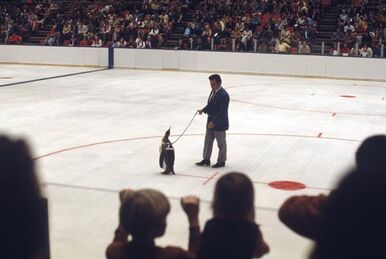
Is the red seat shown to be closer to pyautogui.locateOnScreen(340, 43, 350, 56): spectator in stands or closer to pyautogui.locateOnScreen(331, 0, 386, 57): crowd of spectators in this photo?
pyautogui.locateOnScreen(331, 0, 386, 57): crowd of spectators

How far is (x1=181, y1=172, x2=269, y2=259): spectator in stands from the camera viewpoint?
3.01 metres

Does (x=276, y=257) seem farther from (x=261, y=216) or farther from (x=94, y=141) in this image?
(x=94, y=141)

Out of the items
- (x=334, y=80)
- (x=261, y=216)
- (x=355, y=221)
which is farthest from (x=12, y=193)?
(x=334, y=80)

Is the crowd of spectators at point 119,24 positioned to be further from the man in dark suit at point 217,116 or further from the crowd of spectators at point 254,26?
the man in dark suit at point 217,116

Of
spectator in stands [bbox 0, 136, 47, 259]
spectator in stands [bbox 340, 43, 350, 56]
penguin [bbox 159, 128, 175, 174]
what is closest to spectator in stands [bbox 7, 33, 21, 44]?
spectator in stands [bbox 340, 43, 350, 56]

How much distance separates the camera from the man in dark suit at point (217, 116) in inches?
392

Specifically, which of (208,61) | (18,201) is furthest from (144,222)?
(208,61)

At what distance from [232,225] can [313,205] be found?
16.8 inches

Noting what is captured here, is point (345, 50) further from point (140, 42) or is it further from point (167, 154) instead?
point (167, 154)

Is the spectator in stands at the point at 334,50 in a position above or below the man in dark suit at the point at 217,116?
above

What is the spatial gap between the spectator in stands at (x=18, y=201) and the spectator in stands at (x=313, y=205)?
4.17 feet

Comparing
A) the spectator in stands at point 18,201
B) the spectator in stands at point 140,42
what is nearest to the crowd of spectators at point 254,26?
the spectator in stands at point 140,42

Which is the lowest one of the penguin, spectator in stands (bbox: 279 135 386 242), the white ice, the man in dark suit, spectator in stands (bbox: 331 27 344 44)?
the white ice

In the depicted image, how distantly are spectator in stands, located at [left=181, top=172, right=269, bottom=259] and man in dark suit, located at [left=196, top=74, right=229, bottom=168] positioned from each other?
676 centimetres
